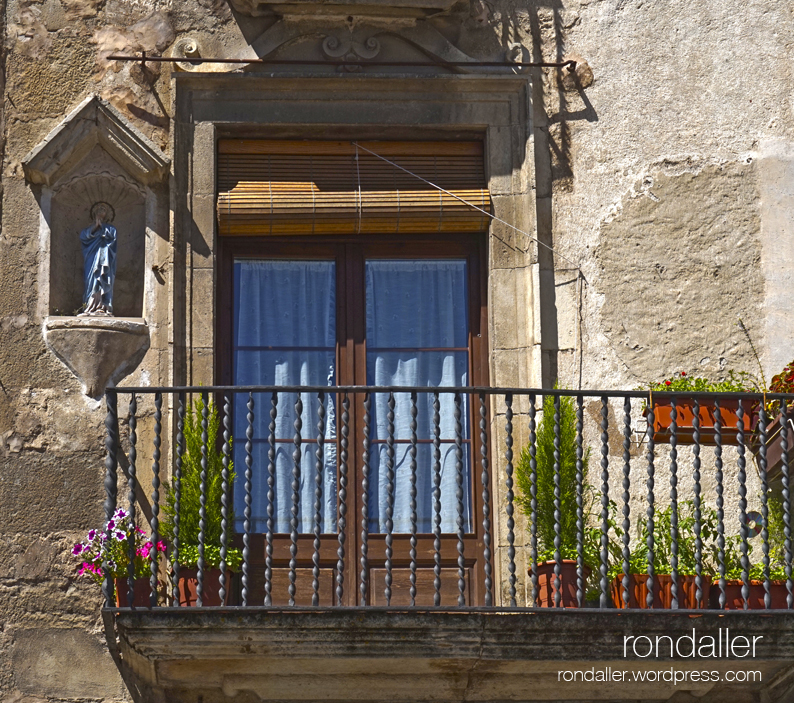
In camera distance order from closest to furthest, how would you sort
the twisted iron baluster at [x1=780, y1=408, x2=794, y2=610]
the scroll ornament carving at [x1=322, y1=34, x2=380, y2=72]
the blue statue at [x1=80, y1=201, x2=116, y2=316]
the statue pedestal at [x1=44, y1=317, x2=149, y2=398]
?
1. the twisted iron baluster at [x1=780, y1=408, x2=794, y2=610]
2. the statue pedestal at [x1=44, y1=317, x2=149, y2=398]
3. the blue statue at [x1=80, y1=201, x2=116, y2=316]
4. the scroll ornament carving at [x1=322, y1=34, x2=380, y2=72]

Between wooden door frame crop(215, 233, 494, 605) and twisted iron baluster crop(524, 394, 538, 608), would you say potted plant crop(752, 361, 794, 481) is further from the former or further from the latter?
wooden door frame crop(215, 233, 494, 605)

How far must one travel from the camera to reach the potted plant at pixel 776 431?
21.8ft

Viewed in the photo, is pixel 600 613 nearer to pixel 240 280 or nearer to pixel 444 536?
pixel 444 536

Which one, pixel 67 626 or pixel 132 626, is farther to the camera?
pixel 67 626

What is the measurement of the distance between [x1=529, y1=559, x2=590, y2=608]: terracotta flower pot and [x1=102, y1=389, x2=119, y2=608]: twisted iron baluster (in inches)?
72.2

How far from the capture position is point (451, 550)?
726 cm

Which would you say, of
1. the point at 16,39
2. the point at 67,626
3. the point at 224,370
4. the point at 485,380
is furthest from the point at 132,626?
the point at 16,39

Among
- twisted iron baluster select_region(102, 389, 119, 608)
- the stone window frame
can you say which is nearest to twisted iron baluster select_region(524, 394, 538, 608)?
the stone window frame

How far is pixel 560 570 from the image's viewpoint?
6.54 meters

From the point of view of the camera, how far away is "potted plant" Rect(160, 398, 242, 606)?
6.62 metres

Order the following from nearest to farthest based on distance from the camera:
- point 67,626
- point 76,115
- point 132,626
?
point 132,626
point 67,626
point 76,115

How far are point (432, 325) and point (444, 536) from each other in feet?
3.47

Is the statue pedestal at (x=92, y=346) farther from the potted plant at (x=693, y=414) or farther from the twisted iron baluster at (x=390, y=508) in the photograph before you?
the potted plant at (x=693, y=414)

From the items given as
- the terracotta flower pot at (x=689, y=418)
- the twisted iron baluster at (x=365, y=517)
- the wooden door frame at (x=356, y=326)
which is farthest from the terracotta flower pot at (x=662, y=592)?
the twisted iron baluster at (x=365, y=517)
